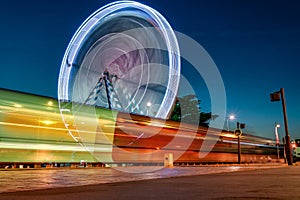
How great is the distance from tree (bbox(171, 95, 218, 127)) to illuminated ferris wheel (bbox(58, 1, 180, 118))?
81.1 feet

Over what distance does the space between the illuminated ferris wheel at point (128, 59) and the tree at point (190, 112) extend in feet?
81.1

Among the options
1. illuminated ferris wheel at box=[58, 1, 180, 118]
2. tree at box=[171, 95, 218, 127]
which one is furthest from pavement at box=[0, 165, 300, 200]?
tree at box=[171, 95, 218, 127]

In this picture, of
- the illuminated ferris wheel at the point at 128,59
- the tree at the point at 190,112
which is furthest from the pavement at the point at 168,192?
the tree at the point at 190,112

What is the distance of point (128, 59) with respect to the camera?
16875mm

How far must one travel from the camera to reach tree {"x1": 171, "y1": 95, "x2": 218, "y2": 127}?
141 ft

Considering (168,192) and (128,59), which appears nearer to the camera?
(168,192)

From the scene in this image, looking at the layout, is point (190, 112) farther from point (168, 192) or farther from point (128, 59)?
point (168, 192)

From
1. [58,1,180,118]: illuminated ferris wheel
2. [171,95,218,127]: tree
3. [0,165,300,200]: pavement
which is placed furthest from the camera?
[171,95,218,127]: tree

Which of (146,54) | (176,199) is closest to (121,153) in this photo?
(146,54)

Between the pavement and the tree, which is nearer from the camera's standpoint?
the pavement

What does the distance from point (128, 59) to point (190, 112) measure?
27933 millimetres

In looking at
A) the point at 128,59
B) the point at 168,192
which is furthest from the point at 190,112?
the point at 168,192

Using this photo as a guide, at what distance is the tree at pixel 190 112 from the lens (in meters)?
42.9

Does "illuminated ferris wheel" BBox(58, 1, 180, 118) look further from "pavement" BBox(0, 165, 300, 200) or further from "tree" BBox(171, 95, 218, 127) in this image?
"tree" BBox(171, 95, 218, 127)
